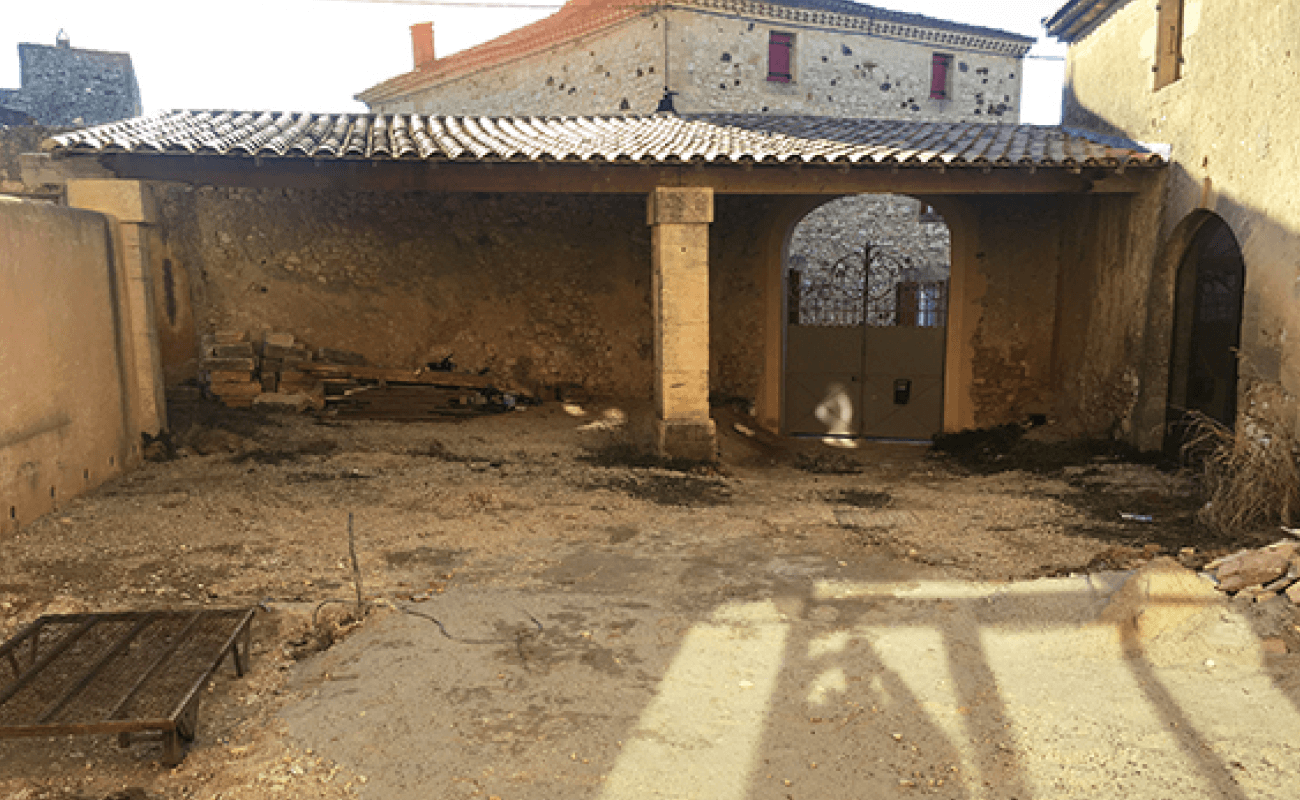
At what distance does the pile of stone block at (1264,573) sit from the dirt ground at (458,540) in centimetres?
28

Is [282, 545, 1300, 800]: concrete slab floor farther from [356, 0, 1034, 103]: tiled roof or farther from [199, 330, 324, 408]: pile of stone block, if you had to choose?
[356, 0, 1034, 103]: tiled roof

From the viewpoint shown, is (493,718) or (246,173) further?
(246,173)

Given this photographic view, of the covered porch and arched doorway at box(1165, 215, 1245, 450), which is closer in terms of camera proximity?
arched doorway at box(1165, 215, 1245, 450)

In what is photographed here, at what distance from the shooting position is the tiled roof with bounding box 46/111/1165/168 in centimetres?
757

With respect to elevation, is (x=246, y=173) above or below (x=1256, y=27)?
below

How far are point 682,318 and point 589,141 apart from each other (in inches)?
89.9

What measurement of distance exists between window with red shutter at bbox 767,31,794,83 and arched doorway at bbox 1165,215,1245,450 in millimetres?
11609

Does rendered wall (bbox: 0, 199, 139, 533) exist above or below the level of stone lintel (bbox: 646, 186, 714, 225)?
below

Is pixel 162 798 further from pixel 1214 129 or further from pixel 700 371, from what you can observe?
pixel 1214 129

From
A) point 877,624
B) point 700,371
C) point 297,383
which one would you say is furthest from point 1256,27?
point 297,383

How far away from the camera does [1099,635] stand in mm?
4113

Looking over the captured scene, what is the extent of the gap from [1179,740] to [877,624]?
1.45 meters

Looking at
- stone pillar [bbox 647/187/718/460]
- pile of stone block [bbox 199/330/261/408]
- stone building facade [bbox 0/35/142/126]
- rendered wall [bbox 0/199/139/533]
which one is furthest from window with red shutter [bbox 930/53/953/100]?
stone building facade [bbox 0/35/142/126]

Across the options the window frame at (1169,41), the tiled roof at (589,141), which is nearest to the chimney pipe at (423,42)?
the tiled roof at (589,141)
